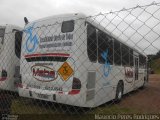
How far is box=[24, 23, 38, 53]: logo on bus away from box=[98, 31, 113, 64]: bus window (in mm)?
1787

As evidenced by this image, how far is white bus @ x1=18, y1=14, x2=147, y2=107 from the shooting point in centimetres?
626

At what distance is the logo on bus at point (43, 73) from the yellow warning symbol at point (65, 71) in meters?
0.17

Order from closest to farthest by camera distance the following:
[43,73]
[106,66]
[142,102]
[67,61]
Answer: [67,61]
[43,73]
[106,66]
[142,102]

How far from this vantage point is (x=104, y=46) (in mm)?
7422

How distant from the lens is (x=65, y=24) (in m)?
6.51

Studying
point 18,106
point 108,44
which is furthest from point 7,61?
point 108,44

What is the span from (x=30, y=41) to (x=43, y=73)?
109cm

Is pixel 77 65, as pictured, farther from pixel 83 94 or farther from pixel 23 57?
pixel 23 57

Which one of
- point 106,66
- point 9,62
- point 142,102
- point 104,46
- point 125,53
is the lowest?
point 142,102

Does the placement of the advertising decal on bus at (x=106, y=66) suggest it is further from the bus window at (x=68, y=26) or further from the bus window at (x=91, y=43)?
the bus window at (x=68, y=26)

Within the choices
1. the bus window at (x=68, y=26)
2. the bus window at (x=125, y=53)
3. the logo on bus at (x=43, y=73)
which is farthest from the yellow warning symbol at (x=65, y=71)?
the bus window at (x=125, y=53)

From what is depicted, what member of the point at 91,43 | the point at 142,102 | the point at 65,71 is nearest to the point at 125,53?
the point at 142,102

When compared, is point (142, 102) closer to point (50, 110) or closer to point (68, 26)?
point (50, 110)

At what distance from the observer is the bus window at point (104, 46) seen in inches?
277
